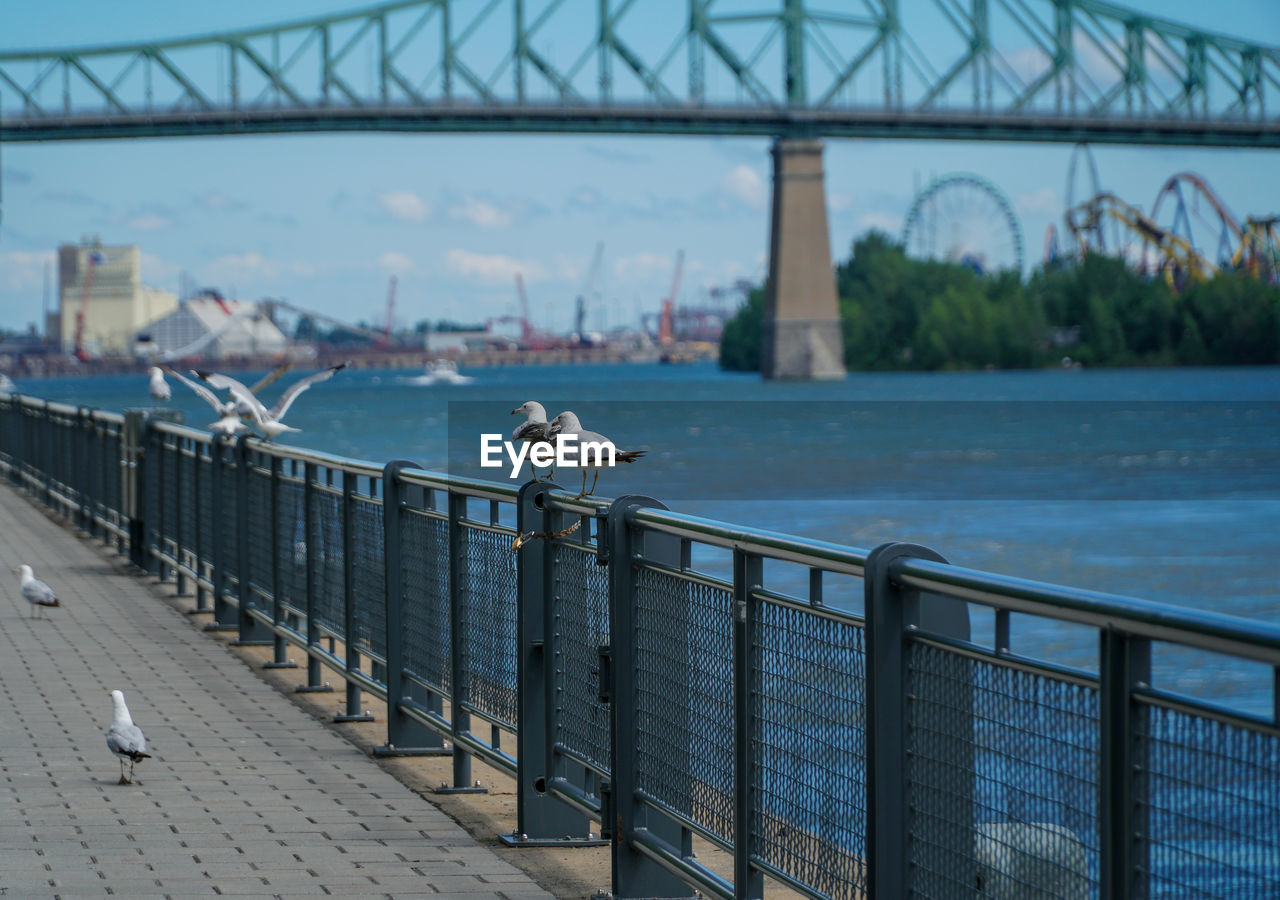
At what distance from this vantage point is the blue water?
25484 mm

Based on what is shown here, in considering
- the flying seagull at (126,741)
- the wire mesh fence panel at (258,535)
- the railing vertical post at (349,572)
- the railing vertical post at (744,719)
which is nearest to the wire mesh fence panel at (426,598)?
the railing vertical post at (349,572)

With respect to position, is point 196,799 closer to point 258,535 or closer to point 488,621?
point 488,621

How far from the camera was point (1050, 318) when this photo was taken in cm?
12394

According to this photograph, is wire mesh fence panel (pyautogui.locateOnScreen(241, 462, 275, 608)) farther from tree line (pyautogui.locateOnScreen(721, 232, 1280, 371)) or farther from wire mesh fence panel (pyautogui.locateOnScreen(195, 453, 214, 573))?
tree line (pyautogui.locateOnScreen(721, 232, 1280, 371))

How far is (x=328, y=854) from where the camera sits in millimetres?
5410

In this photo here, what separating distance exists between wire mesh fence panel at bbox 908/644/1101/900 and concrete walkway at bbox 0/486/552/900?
1.94 metres

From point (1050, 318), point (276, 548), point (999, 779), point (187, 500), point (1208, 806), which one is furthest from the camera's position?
point (1050, 318)

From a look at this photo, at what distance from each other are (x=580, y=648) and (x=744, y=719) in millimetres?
1271

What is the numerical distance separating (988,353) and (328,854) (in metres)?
120

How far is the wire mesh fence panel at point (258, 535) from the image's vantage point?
30.1 ft

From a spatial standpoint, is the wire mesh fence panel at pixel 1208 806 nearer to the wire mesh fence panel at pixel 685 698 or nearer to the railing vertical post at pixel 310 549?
the wire mesh fence panel at pixel 685 698

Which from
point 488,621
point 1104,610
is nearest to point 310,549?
point 488,621

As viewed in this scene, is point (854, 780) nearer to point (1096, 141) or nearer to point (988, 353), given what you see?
point (1096, 141)

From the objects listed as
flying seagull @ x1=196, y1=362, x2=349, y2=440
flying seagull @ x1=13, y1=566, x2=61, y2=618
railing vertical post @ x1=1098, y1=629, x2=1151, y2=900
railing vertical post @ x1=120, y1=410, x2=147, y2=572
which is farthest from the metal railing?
railing vertical post @ x1=120, y1=410, x2=147, y2=572
